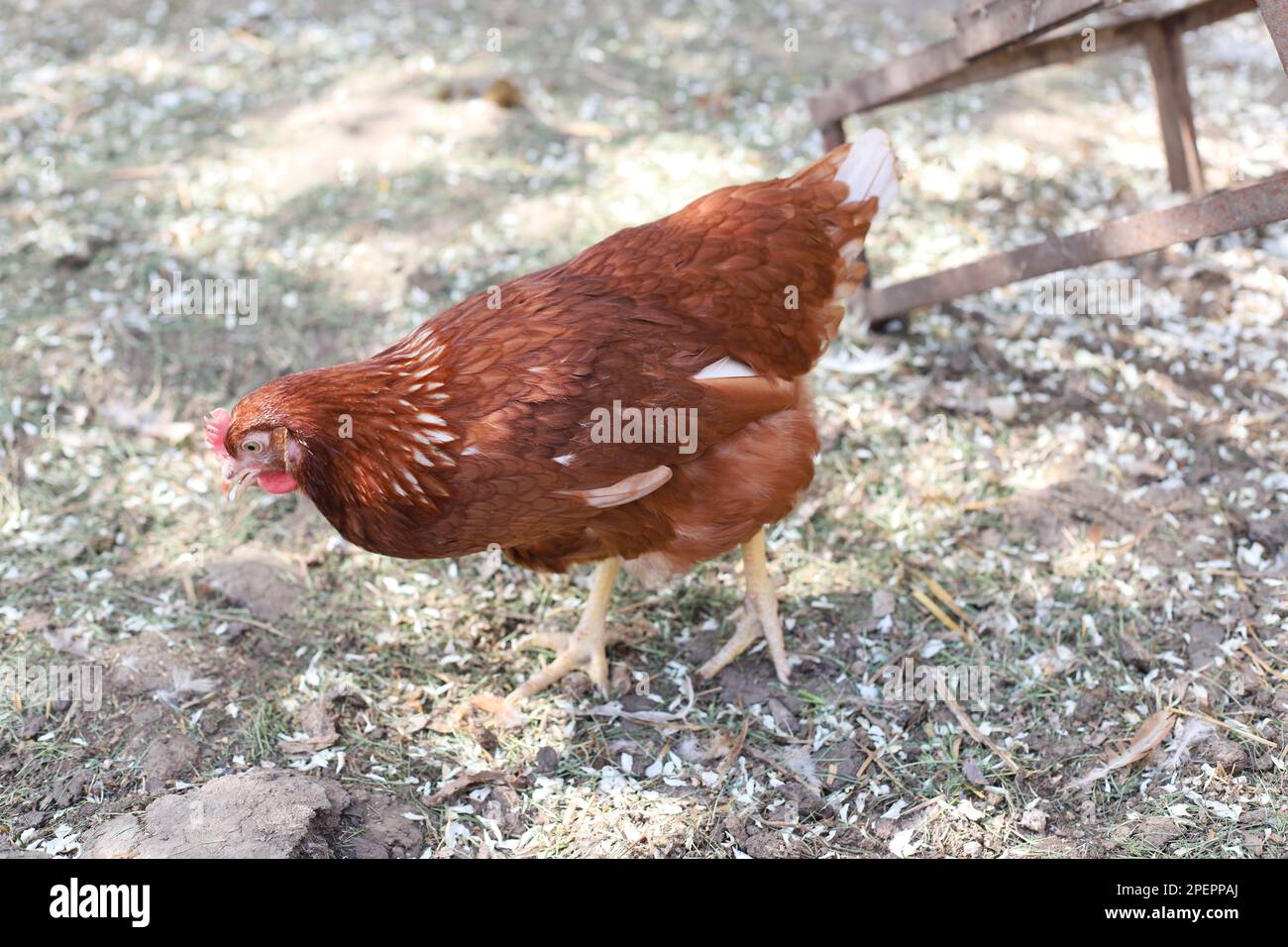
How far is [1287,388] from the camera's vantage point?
3885 mm

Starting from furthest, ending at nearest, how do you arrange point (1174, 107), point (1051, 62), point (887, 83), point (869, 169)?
point (1174, 107) → point (1051, 62) → point (887, 83) → point (869, 169)

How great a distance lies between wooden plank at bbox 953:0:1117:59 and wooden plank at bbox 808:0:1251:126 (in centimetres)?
10

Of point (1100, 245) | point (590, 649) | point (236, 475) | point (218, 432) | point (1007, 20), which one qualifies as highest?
point (1007, 20)

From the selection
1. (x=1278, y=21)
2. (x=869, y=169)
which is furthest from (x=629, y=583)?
(x=1278, y=21)

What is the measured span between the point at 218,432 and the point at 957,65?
2.69 metres

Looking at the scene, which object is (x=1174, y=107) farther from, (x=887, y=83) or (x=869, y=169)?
(x=869, y=169)

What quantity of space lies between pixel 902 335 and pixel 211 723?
3026mm

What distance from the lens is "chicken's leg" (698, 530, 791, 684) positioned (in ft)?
10.4

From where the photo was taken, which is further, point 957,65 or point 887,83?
point 887,83

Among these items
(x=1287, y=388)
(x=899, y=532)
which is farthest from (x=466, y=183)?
(x=1287, y=388)

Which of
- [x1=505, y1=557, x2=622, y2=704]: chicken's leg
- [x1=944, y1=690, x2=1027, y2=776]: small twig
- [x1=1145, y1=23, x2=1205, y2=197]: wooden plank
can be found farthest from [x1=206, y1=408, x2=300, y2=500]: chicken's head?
[x1=1145, y1=23, x2=1205, y2=197]: wooden plank

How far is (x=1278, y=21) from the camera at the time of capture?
2609 millimetres

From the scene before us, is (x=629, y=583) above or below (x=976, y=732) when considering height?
above

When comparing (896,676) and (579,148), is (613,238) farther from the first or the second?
(579,148)
